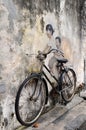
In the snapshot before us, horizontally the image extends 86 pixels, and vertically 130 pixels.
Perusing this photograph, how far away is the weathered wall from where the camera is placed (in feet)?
14.3

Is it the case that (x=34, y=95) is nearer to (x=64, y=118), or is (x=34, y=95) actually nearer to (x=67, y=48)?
(x=64, y=118)

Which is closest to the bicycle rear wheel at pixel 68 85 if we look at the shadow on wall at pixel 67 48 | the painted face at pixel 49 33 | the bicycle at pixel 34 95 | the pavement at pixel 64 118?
the bicycle at pixel 34 95

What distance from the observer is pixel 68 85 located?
615 cm

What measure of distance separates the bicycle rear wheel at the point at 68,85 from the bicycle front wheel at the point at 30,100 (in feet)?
2.24

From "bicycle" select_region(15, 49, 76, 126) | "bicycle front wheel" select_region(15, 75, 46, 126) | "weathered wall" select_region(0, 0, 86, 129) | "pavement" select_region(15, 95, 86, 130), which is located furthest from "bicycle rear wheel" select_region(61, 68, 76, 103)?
"bicycle front wheel" select_region(15, 75, 46, 126)

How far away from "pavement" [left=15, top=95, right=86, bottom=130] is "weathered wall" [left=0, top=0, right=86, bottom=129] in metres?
0.97

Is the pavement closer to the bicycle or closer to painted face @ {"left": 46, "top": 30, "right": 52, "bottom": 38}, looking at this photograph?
the bicycle

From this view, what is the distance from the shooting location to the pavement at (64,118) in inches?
196

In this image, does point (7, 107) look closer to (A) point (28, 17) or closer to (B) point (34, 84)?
(B) point (34, 84)

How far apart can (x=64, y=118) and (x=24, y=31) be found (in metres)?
2.01

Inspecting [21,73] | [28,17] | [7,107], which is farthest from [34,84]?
[28,17]

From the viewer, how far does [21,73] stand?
4.80 m

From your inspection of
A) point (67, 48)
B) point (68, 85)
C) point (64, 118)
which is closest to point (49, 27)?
point (67, 48)

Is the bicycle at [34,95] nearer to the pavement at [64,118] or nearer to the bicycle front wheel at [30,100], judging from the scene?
the bicycle front wheel at [30,100]
